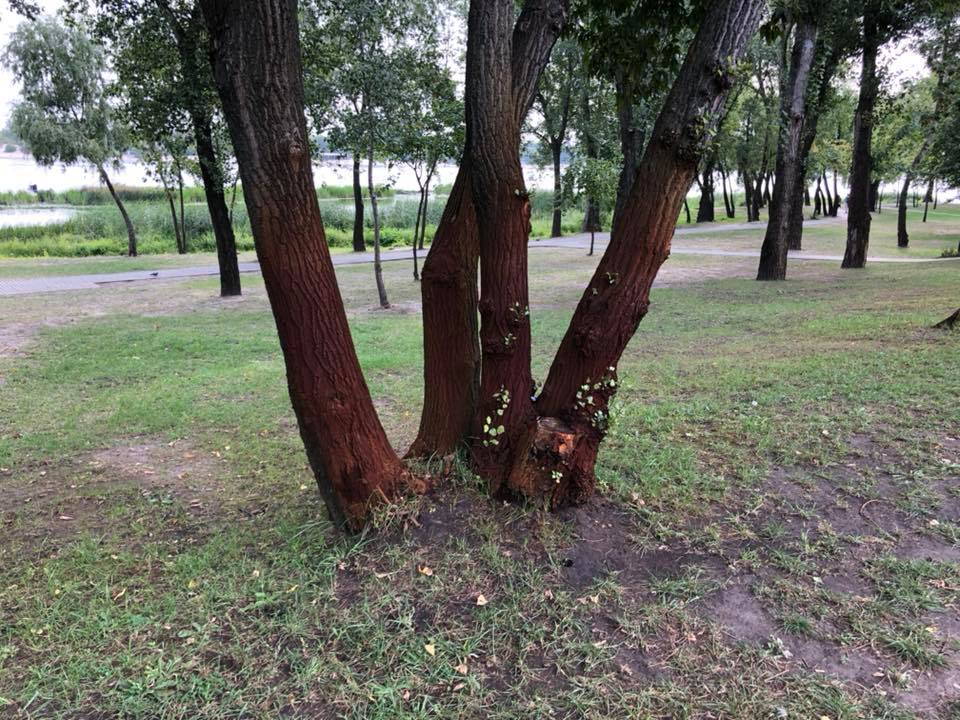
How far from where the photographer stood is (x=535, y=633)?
2680 mm

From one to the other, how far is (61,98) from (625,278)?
30431 millimetres

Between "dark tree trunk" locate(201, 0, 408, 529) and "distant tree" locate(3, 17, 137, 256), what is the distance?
87.7 feet

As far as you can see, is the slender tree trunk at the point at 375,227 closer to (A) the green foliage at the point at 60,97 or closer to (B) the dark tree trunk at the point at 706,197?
(A) the green foliage at the point at 60,97

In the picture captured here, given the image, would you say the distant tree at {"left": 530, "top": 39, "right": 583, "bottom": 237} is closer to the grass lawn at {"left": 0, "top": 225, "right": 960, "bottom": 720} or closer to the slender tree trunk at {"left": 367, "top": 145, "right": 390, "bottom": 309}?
the slender tree trunk at {"left": 367, "top": 145, "right": 390, "bottom": 309}

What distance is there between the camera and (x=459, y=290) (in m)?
3.55

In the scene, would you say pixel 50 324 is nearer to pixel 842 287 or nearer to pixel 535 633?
pixel 535 633

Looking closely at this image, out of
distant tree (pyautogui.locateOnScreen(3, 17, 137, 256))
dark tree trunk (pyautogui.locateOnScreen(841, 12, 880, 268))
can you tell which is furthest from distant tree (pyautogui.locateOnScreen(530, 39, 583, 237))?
distant tree (pyautogui.locateOnScreen(3, 17, 137, 256))

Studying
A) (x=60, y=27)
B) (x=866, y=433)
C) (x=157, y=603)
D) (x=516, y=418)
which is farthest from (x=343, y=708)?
(x=60, y=27)

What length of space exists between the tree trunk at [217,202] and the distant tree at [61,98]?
558 inches

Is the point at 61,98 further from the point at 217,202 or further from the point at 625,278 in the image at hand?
the point at 625,278

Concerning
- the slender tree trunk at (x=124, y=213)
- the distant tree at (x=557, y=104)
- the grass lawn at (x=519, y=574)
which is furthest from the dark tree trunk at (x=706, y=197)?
the grass lawn at (x=519, y=574)

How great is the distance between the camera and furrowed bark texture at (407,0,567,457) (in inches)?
136

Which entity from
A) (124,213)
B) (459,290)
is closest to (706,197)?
(124,213)

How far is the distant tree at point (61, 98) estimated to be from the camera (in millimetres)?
24906
